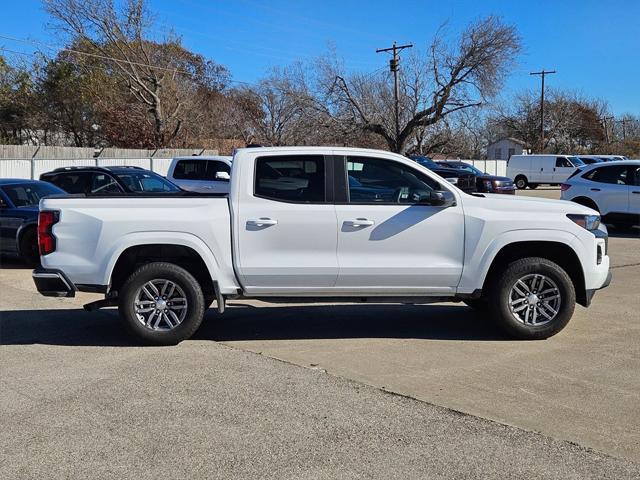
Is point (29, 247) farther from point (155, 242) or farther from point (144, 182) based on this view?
point (155, 242)

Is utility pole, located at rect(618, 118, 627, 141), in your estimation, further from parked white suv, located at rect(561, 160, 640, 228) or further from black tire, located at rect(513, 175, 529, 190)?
parked white suv, located at rect(561, 160, 640, 228)

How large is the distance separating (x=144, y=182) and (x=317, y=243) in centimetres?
1070

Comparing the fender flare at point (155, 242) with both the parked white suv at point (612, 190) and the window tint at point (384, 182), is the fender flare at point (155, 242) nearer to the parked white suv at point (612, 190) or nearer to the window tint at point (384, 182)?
the window tint at point (384, 182)

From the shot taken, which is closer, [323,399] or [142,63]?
[323,399]

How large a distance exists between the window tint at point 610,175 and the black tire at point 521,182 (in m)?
24.5

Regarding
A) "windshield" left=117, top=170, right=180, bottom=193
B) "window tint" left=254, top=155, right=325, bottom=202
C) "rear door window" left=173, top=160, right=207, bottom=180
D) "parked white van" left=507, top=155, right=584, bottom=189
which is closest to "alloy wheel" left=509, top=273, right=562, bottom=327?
"window tint" left=254, top=155, right=325, bottom=202

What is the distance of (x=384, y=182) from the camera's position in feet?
22.2

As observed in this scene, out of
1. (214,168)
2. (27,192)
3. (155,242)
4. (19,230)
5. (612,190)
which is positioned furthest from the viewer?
(214,168)

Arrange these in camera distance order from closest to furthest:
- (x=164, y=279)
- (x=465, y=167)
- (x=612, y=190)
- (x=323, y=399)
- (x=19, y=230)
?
(x=323, y=399) < (x=164, y=279) < (x=19, y=230) < (x=612, y=190) < (x=465, y=167)

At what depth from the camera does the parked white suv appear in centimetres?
1553

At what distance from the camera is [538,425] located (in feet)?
15.2

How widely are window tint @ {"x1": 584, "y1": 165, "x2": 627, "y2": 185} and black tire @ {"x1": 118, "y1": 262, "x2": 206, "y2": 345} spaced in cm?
1234

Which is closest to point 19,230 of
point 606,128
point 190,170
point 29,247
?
point 29,247

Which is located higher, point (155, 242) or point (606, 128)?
point (606, 128)
